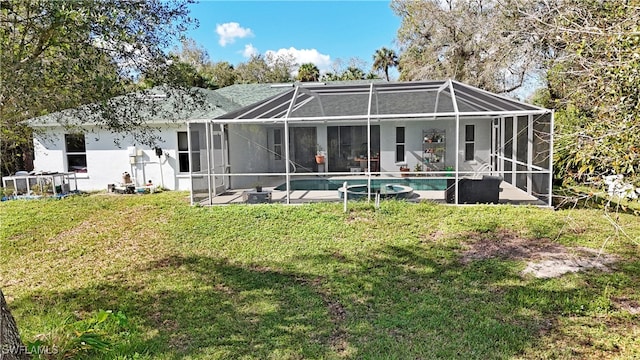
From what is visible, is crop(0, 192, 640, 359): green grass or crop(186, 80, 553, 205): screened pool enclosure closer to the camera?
crop(0, 192, 640, 359): green grass

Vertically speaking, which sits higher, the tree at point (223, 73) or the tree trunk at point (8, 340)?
the tree at point (223, 73)

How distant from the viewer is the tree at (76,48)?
14.2ft

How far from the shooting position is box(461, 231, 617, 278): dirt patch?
661cm

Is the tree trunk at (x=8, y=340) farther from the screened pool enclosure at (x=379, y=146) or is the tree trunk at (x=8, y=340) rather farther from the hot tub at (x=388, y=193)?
the hot tub at (x=388, y=193)

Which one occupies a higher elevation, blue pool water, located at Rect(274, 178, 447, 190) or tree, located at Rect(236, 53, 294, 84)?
tree, located at Rect(236, 53, 294, 84)

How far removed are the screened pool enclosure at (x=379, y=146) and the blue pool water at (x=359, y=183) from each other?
4 cm

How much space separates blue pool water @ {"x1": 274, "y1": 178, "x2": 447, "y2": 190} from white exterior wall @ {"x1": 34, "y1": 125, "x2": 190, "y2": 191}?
166 inches

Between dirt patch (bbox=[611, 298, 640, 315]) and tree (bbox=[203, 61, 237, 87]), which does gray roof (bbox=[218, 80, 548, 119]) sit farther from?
tree (bbox=[203, 61, 237, 87])

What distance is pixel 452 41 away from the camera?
2083cm

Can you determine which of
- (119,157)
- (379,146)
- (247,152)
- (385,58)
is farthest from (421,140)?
(385,58)

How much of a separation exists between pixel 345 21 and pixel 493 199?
37.2 feet

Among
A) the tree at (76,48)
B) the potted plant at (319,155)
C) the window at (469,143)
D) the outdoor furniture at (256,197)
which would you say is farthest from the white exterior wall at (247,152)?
the tree at (76,48)

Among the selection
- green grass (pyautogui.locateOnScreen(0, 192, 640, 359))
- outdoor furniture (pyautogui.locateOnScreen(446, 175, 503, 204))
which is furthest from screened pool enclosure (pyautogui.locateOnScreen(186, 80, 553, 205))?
green grass (pyautogui.locateOnScreen(0, 192, 640, 359))

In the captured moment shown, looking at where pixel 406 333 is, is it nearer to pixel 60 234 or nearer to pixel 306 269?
pixel 306 269
